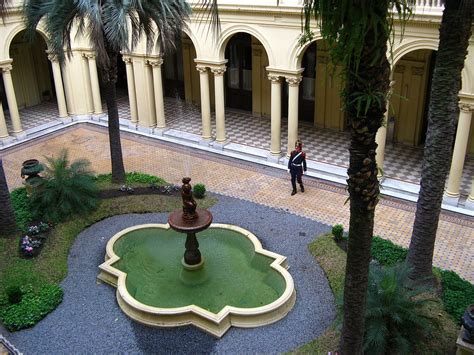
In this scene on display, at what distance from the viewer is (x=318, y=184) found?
16.4 m

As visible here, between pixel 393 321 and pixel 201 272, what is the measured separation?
14.8 ft

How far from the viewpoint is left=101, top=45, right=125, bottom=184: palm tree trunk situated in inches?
566

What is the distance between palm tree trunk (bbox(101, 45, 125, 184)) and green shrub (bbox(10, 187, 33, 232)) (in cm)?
269

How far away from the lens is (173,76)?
25781 millimetres

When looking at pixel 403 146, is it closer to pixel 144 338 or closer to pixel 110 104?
pixel 110 104

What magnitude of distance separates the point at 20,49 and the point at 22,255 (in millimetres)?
15565

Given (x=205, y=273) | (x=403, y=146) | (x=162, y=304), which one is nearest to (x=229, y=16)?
(x=403, y=146)

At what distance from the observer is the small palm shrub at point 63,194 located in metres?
13.5

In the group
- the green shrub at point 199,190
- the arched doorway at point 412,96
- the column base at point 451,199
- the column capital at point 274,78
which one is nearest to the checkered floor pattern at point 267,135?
the arched doorway at point 412,96

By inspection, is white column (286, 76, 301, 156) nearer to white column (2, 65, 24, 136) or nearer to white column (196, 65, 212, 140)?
white column (196, 65, 212, 140)

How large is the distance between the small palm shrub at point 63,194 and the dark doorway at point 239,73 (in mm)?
10851

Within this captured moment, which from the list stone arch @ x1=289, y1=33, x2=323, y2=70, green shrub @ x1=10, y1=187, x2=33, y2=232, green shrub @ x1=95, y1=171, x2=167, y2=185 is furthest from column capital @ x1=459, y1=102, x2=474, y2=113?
green shrub @ x1=10, y1=187, x2=33, y2=232

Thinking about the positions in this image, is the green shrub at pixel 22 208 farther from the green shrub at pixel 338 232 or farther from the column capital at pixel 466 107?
the column capital at pixel 466 107

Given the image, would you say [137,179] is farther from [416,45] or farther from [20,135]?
[416,45]
